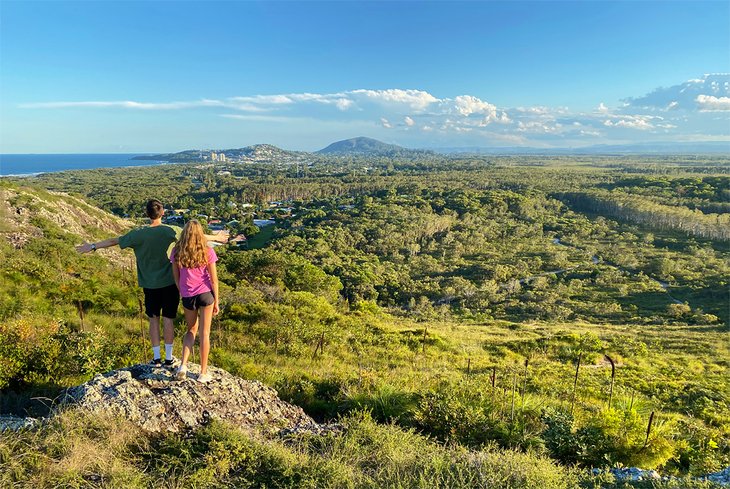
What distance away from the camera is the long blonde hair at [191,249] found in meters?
3.80

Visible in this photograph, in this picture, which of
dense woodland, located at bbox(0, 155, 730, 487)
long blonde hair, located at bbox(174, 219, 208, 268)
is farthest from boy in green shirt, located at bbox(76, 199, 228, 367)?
dense woodland, located at bbox(0, 155, 730, 487)

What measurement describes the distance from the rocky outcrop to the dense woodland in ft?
1.19

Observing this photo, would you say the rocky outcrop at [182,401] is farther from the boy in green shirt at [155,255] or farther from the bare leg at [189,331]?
the boy in green shirt at [155,255]

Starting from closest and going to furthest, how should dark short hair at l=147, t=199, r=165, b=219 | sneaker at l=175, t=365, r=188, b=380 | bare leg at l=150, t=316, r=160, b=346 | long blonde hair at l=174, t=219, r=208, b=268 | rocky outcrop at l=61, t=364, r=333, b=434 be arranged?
rocky outcrop at l=61, t=364, r=333, b=434
long blonde hair at l=174, t=219, r=208, b=268
dark short hair at l=147, t=199, r=165, b=219
sneaker at l=175, t=365, r=188, b=380
bare leg at l=150, t=316, r=160, b=346

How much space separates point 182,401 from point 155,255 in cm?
148


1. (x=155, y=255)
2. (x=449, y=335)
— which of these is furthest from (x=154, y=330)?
(x=449, y=335)

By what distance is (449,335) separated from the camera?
15664 millimetres

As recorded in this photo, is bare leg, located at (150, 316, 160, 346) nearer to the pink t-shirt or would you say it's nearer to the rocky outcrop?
the rocky outcrop

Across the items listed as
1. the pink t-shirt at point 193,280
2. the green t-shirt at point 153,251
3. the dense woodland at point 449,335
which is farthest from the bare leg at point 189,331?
the dense woodland at point 449,335

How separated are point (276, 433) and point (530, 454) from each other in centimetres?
238

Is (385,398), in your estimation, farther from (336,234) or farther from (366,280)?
(336,234)

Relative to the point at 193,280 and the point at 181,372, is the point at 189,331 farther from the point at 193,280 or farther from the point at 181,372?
the point at 193,280

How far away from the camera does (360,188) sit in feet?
350

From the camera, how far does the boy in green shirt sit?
3.98 meters
